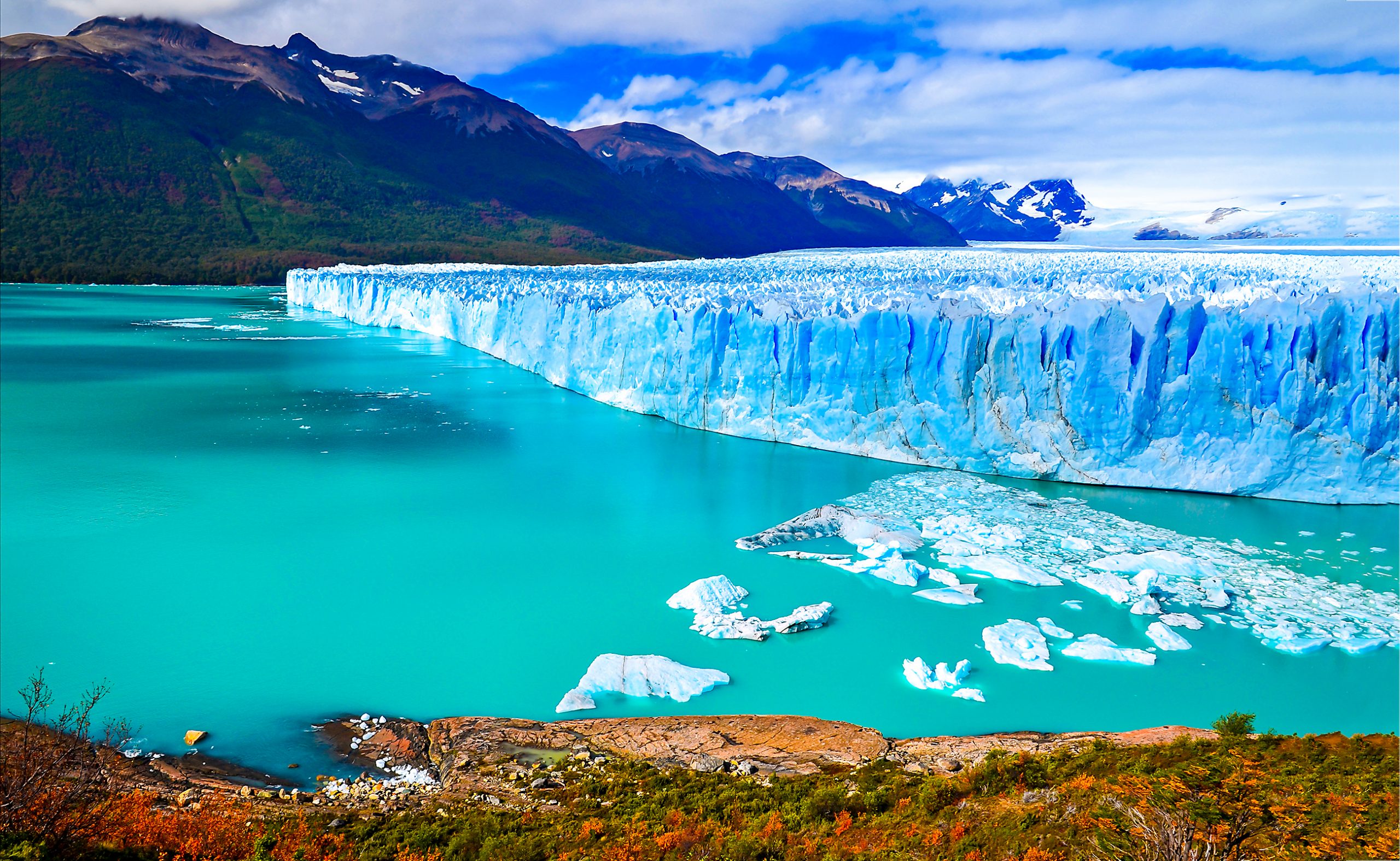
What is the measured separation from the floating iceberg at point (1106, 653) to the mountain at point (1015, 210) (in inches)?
3941

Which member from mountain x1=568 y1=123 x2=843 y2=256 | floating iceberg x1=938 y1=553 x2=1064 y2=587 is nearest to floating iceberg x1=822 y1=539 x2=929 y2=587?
floating iceberg x1=938 y1=553 x2=1064 y2=587

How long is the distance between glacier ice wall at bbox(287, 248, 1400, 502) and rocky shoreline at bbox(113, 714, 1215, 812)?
5311mm

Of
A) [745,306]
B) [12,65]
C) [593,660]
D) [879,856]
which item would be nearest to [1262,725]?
[879,856]

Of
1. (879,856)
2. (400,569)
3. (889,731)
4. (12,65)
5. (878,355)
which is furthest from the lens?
(12,65)

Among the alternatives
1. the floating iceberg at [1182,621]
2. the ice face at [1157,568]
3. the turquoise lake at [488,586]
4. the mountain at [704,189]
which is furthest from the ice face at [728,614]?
the mountain at [704,189]

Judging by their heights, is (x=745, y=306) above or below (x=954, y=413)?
above

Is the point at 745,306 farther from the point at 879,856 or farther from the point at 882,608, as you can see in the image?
the point at 879,856

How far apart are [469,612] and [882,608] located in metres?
2.94

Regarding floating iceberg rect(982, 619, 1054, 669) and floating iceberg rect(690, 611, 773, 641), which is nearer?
floating iceberg rect(982, 619, 1054, 669)

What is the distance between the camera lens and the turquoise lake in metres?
4.81

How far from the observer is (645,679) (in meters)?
4.97

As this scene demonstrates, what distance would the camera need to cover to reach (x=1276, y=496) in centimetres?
866

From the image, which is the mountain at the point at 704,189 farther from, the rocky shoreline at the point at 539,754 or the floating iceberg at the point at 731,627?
the rocky shoreline at the point at 539,754

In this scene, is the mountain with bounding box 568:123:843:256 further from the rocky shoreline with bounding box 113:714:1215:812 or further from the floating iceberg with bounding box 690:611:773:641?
the rocky shoreline with bounding box 113:714:1215:812
